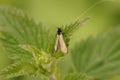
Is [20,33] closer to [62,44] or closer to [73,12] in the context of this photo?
[62,44]

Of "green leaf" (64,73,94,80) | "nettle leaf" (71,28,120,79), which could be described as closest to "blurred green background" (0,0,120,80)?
"nettle leaf" (71,28,120,79)

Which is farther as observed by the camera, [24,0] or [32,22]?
[24,0]

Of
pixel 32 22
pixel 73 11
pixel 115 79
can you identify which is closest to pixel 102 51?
pixel 32 22

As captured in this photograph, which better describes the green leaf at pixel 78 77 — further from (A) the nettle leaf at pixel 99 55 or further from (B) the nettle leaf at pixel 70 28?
(A) the nettle leaf at pixel 99 55

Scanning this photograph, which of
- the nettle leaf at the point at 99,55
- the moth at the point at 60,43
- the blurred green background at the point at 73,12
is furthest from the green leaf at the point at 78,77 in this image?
the blurred green background at the point at 73,12

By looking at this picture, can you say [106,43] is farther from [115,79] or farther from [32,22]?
[115,79]

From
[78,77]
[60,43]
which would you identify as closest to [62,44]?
[60,43]
